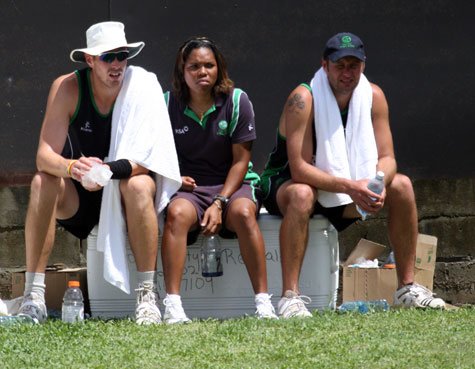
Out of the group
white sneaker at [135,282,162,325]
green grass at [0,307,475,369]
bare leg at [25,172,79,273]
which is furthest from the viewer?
bare leg at [25,172,79,273]

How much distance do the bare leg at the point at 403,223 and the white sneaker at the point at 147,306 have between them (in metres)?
1.41

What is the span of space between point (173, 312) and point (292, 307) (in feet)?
2.08

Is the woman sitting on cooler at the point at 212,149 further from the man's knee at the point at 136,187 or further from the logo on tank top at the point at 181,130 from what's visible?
the man's knee at the point at 136,187

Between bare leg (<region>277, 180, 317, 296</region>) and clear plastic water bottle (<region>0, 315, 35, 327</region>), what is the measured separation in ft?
4.51

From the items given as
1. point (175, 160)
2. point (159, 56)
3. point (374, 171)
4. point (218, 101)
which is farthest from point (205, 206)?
point (159, 56)

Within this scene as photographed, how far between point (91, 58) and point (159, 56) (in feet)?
4.15

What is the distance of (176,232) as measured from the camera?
4.59m

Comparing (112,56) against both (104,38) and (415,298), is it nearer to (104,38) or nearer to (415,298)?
(104,38)

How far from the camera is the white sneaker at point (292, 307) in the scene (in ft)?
14.8

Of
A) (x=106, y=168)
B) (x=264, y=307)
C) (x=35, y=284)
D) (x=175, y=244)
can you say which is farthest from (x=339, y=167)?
(x=35, y=284)

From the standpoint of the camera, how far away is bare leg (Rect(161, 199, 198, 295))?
4559 mm

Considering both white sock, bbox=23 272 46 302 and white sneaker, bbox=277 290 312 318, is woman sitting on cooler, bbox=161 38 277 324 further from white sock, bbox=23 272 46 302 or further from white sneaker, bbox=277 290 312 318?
white sock, bbox=23 272 46 302

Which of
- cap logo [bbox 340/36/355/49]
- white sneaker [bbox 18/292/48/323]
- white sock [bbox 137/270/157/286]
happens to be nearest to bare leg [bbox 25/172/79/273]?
white sneaker [bbox 18/292/48/323]

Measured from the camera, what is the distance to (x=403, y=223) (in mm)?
4844
